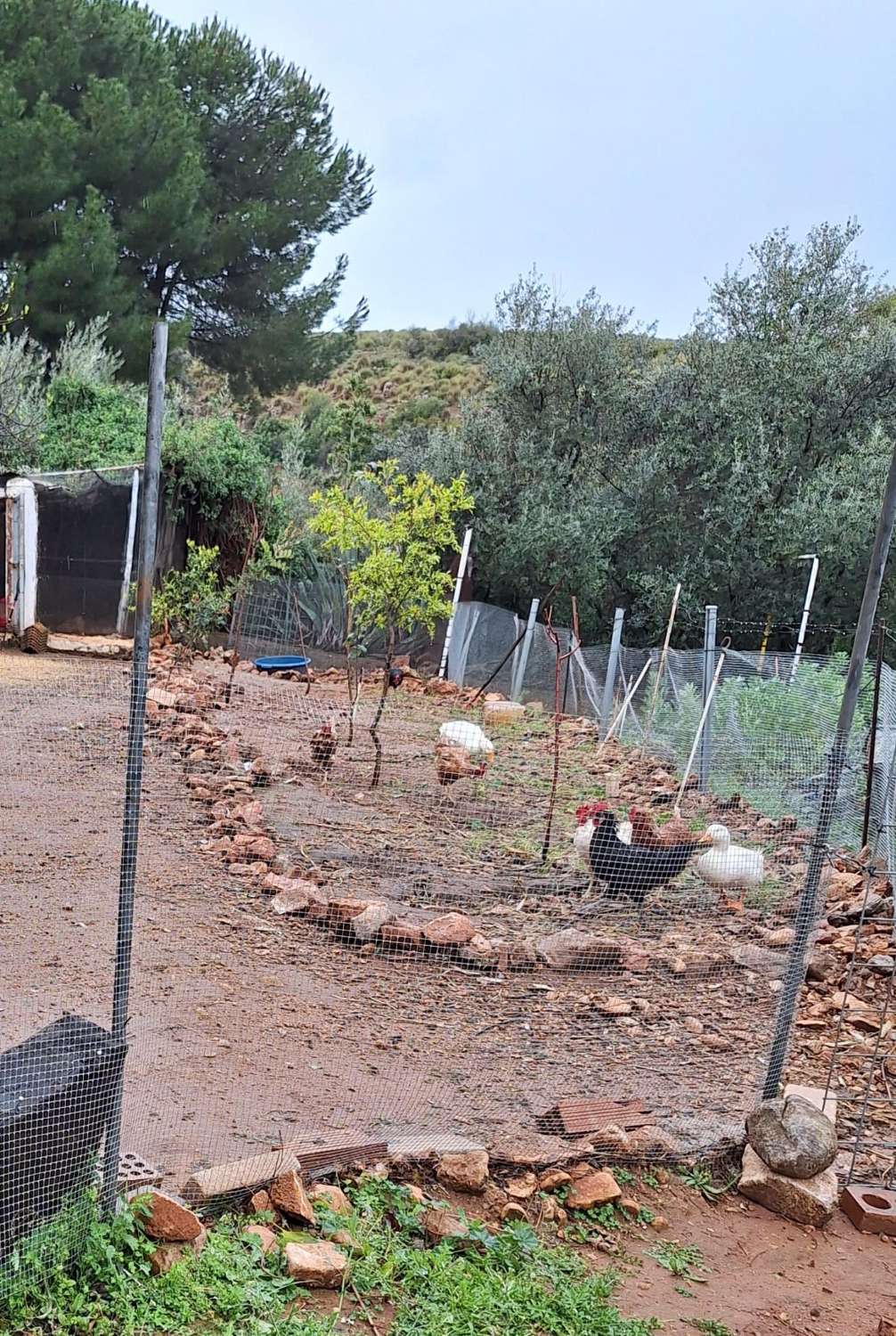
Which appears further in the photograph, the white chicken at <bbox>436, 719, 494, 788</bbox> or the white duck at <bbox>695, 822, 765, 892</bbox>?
the white chicken at <bbox>436, 719, 494, 788</bbox>

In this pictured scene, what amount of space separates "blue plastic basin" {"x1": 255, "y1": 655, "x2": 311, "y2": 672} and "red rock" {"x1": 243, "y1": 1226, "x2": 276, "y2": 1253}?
34.6 feet

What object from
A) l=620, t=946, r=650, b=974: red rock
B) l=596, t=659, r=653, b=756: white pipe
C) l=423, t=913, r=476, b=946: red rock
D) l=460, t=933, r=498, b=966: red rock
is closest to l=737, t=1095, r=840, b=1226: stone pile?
l=620, t=946, r=650, b=974: red rock

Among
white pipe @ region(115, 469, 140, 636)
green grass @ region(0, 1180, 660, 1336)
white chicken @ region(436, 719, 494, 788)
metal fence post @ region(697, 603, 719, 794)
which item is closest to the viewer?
green grass @ region(0, 1180, 660, 1336)

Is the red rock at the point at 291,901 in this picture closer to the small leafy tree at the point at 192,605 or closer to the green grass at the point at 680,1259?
the green grass at the point at 680,1259

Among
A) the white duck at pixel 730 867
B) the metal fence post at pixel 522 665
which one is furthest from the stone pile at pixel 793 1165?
the metal fence post at pixel 522 665

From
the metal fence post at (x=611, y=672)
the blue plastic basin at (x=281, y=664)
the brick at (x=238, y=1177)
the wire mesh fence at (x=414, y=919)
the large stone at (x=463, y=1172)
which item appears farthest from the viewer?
the blue plastic basin at (x=281, y=664)

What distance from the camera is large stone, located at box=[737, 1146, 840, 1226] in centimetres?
325

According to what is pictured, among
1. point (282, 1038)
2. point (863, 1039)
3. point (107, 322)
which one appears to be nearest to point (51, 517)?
point (107, 322)

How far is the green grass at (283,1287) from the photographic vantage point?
231 centimetres

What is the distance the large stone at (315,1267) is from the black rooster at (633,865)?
3096 millimetres

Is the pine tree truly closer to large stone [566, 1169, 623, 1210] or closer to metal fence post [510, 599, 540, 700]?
metal fence post [510, 599, 540, 700]

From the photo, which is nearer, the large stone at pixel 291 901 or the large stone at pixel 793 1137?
the large stone at pixel 793 1137

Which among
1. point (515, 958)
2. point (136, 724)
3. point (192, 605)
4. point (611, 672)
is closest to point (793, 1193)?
point (515, 958)

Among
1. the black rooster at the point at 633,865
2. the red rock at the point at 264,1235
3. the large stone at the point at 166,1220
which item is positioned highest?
the black rooster at the point at 633,865
